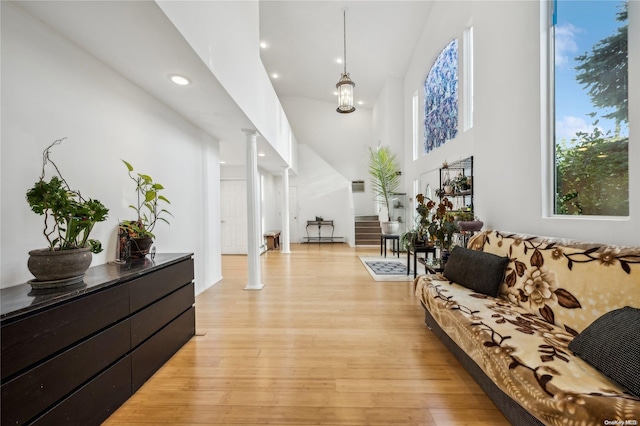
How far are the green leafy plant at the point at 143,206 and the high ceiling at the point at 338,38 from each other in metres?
4.69

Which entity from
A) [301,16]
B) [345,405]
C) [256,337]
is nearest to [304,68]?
[301,16]

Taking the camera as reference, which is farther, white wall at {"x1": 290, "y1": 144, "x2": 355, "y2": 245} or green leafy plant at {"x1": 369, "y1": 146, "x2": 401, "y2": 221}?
white wall at {"x1": 290, "y1": 144, "x2": 355, "y2": 245}

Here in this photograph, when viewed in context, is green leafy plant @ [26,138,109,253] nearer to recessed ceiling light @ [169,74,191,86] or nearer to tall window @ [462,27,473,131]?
recessed ceiling light @ [169,74,191,86]

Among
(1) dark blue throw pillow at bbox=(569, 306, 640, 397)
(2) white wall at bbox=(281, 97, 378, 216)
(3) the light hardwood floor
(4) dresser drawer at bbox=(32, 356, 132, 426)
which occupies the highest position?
(2) white wall at bbox=(281, 97, 378, 216)

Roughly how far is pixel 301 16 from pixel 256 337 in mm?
6157

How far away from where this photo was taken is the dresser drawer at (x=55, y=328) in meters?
1.06

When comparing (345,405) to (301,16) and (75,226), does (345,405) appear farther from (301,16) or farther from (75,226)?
(301,16)

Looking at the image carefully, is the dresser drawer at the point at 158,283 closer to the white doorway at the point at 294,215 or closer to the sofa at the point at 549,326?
the sofa at the point at 549,326

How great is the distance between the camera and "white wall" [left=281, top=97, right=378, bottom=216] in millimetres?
10320

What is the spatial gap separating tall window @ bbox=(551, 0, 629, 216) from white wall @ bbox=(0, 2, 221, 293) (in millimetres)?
3677

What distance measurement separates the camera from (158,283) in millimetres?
2020

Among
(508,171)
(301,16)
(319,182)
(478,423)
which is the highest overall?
(301,16)

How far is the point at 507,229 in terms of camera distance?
277 centimetres

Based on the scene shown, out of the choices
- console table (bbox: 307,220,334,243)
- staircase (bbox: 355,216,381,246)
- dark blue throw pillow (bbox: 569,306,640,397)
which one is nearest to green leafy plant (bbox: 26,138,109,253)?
dark blue throw pillow (bbox: 569,306,640,397)
